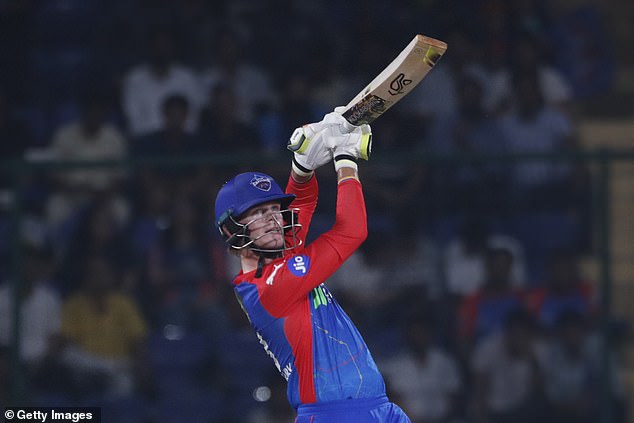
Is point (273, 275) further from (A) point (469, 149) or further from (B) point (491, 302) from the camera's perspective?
(A) point (469, 149)

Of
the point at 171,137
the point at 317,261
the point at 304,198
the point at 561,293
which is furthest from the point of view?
the point at 171,137

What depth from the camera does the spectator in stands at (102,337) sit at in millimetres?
7219

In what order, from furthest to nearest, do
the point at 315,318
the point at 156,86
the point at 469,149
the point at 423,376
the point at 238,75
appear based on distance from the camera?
the point at 238,75 → the point at 156,86 → the point at 469,149 → the point at 423,376 → the point at 315,318

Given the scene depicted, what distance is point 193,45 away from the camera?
9.23 m

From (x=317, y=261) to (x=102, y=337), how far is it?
3.15 m

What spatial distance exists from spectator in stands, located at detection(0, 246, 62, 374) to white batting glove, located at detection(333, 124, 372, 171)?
3209 mm

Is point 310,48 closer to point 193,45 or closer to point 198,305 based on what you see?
point 193,45

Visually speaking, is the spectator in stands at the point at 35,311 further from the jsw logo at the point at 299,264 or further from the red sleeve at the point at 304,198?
the jsw logo at the point at 299,264

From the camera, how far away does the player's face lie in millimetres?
4562

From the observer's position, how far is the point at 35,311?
290 inches

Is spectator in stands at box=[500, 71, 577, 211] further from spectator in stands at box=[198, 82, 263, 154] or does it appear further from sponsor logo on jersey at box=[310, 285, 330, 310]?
sponsor logo on jersey at box=[310, 285, 330, 310]

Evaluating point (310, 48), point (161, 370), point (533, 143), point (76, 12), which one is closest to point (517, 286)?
point (533, 143)

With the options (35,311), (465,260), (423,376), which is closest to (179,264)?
(35,311)

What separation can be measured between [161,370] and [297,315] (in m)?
2.83
